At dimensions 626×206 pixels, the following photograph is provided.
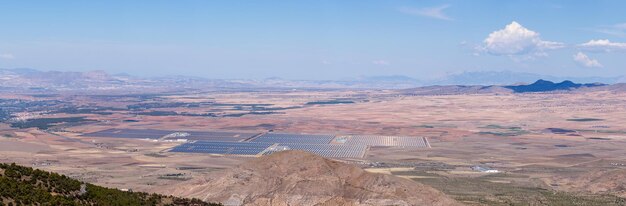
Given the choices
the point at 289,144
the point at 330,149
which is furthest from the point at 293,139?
the point at 330,149

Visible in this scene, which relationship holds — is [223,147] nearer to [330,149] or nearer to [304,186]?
[330,149]

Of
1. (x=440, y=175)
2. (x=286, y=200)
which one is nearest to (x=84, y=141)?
(x=440, y=175)

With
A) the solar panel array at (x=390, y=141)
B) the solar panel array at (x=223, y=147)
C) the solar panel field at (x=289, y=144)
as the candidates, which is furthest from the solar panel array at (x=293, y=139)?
the solar panel array at (x=223, y=147)

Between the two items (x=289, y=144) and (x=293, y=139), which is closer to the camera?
(x=289, y=144)

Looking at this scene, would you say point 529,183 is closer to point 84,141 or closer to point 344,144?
point 344,144

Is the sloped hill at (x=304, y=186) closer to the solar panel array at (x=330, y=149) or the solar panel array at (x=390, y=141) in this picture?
the solar panel array at (x=330, y=149)

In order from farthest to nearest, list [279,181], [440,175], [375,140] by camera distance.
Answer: [375,140], [440,175], [279,181]
